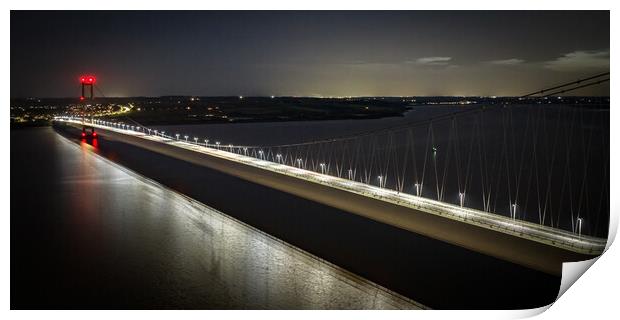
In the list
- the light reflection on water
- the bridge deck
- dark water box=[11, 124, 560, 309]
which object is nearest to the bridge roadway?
the bridge deck

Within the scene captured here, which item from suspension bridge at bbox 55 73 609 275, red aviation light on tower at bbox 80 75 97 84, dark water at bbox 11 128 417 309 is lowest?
dark water at bbox 11 128 417 309

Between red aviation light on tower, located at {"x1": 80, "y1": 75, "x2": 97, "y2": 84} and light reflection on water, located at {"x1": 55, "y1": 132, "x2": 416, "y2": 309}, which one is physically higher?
red aviation light on tower, located at {"x1": 80, "y1": 75, "x2": 97, "y2": 84}

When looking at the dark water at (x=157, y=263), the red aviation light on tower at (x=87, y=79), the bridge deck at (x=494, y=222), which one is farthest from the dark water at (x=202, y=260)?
the red aviation light on tower at (x=87, y=79)

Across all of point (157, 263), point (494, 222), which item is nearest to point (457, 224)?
point (494, 222)

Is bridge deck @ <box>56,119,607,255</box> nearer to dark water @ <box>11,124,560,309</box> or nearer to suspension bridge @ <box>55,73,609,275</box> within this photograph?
suspension bridge @ <box>55,73,609,275</box>

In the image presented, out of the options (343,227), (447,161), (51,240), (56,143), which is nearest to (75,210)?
(51,240)

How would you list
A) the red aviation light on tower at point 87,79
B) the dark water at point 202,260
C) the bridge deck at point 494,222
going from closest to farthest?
the bridge deck at point 494,222
the dark water at point 202,260
the red aviation light on tower at point 87,79

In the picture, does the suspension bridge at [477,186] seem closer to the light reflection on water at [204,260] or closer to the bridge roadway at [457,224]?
the bridge roadway at [457,224]
